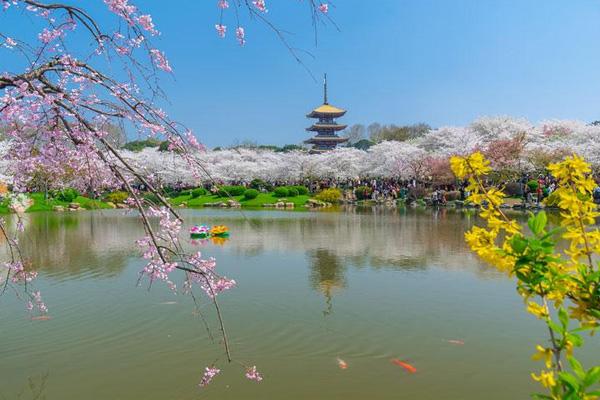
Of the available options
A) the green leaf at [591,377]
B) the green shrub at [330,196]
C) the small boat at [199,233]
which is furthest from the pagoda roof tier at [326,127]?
the green leaf at [591,377]

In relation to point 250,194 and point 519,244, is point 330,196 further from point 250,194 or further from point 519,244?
point 519,244

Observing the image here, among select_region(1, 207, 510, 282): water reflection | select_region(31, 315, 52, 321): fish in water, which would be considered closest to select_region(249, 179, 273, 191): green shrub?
select_region(1, 207, 510, 282): water reflection

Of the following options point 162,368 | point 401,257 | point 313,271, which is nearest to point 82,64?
point 162,368

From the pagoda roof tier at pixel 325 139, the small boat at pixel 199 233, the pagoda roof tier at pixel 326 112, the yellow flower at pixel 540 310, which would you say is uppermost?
the pagoda roof tier at pixel 326 112

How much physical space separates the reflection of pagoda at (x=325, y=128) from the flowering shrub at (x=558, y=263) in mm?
58712

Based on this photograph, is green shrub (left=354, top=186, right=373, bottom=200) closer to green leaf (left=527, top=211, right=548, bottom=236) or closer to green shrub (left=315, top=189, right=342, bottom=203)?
green shrub (left=315, top=189, right=342, bottom=203)

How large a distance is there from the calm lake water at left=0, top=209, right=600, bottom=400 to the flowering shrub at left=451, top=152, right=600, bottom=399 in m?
3.05

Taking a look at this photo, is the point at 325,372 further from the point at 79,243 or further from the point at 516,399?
the point at 79,243

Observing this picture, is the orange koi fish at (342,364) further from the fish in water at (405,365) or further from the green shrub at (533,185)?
the green shrub at (533,185)

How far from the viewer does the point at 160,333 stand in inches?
247

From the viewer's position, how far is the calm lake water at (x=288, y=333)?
4793mm

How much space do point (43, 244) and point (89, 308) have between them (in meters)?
8.12

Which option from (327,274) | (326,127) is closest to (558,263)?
(327,274)

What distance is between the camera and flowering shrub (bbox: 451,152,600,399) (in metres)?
1.74
